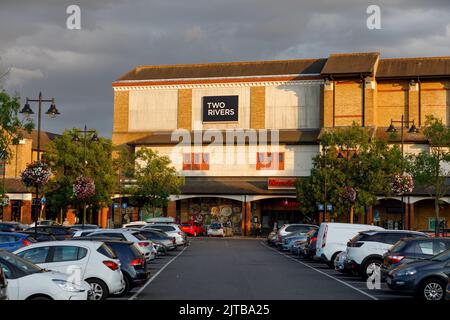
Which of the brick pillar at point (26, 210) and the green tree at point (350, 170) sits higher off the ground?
the green tree at point (350, 170)

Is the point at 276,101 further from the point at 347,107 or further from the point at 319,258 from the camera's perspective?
the point at 319,258

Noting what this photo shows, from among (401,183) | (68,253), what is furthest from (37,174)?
(401,183)

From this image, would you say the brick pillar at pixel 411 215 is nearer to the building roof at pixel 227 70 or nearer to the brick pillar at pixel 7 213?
the building roof at pixel 227 70

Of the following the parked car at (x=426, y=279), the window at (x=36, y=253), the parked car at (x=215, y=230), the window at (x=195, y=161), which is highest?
the window at (x=195, y=161)

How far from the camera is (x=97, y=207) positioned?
71250mm

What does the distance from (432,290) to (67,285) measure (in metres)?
9.12

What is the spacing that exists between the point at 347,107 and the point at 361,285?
5030 cm

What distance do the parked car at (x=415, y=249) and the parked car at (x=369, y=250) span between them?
289 cm

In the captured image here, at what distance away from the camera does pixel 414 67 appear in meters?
72.6

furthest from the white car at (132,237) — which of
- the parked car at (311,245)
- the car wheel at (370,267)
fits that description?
the car wheel at (370,267)

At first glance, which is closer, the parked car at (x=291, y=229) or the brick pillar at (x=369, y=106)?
the parked car at (x=291, y=229)

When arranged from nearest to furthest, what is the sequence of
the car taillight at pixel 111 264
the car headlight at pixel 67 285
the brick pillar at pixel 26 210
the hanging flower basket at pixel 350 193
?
the car headlight at pixel 67 285, the car taillight at pixel 111 264, the hanging flower basket at pixel 350 193, the brick pillar at pixel 26 210

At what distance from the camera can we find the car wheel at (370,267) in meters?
24.6
